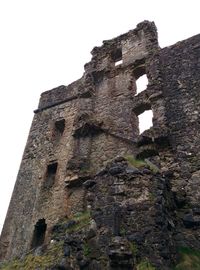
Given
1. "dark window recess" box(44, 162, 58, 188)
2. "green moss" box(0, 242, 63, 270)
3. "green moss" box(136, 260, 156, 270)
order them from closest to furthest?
"green moss" box(136, 260, 156, 270)
"green moss" box(0, 242, 63, 270)
"dark window recess" box(44, 162, 58, 188)

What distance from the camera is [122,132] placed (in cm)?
1080

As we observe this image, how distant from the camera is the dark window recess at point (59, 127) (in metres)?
13.1

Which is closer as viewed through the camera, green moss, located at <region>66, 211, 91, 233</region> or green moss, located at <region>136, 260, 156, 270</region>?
green moss, located at <region>136, 260, 156, 270</region>

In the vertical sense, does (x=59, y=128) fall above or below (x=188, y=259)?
above

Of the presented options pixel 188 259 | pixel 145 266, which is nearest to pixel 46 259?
pixel 145 266

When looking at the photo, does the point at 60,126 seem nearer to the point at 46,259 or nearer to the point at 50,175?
the point at 50,175

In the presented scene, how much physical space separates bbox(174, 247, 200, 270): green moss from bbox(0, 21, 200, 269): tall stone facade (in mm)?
201

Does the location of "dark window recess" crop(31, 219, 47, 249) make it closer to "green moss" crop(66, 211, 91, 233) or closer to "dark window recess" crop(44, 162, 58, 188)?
"dark window recess" crop(44, 162, 58, 188)

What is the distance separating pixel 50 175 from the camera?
11898mm

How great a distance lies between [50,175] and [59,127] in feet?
7.34

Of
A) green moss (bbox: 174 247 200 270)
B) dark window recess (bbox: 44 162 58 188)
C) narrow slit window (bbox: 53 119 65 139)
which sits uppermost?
narrow slit window (bbox: 53 119 65 139)

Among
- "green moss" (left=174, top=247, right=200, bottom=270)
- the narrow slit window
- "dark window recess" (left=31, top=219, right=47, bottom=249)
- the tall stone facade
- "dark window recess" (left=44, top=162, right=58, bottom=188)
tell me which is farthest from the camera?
the narrow slit window

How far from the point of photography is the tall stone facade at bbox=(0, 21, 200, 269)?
622 cm

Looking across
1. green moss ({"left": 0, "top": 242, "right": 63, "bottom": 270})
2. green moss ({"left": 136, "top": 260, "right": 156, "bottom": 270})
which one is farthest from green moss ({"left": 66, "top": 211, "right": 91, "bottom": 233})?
green moss ({"left": 136, "top": 260, "right": 156, "bottom": 270})
